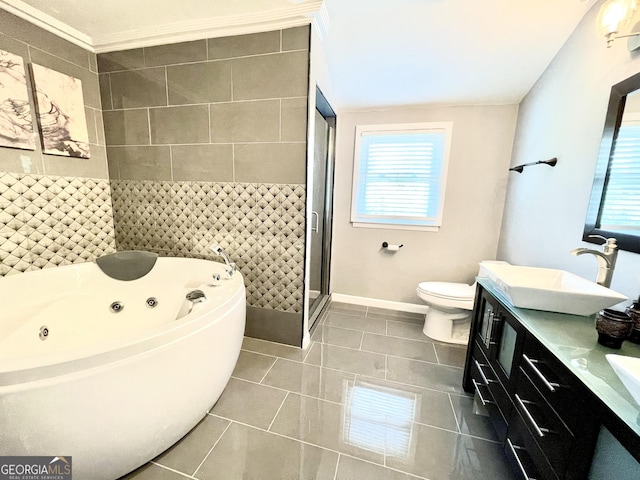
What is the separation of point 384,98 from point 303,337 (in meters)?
2.28

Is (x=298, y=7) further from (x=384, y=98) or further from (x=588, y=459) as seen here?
(x=588, y=459)

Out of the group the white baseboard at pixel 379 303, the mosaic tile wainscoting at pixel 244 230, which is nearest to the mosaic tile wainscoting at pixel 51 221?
the mosaic tile wainscoting at pixel 244 230

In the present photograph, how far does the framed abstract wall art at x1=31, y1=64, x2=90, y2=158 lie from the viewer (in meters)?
1.71

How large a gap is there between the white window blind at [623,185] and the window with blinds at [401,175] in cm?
137

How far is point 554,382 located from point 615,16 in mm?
1510

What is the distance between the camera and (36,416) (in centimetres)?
78

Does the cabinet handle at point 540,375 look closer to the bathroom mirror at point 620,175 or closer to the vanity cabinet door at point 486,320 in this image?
the vanity cabinet door at point 486,320

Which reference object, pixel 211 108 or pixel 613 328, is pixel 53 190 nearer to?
pixel 211 108

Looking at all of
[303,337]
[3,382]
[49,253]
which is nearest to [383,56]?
[303,337]

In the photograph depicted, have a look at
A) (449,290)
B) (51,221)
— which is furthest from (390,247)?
(51,221)

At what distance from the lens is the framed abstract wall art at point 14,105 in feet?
5.02

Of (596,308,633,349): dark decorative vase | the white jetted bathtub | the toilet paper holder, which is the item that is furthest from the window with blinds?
(596,308,633,349): dark decorative vase

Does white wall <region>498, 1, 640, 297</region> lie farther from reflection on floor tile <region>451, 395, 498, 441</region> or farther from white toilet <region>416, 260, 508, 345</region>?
reflection on floor tile <region>451, 395, 498, 441</region>

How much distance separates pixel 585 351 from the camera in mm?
814
